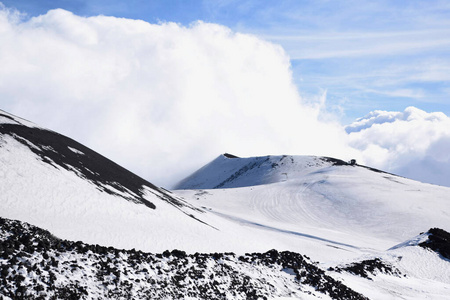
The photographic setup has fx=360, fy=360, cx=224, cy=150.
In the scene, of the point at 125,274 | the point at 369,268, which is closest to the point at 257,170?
the point at 369,268

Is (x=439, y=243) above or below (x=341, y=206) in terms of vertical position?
below

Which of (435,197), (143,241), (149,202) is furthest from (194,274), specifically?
(435,197)

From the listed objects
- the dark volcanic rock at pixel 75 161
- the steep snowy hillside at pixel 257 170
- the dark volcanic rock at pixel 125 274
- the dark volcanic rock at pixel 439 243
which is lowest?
the dark volcanic rock at pixel 125 274

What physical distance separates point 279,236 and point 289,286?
1238 inches

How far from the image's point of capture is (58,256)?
11.0 m

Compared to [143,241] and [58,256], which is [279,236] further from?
[58,256]

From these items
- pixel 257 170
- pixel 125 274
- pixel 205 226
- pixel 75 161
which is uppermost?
pixel 257 170

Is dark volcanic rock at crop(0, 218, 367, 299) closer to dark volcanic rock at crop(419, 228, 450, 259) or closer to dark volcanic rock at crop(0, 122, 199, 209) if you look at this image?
dark volcanic rock at crop(0, 122, 199, 209)

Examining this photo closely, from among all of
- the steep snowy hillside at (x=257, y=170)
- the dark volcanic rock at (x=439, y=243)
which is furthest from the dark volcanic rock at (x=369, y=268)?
the steep snowy hillside at (x=257, y=170)

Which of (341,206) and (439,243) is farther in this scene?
(341,206)

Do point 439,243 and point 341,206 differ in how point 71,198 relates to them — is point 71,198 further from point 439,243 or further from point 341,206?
point 341,206

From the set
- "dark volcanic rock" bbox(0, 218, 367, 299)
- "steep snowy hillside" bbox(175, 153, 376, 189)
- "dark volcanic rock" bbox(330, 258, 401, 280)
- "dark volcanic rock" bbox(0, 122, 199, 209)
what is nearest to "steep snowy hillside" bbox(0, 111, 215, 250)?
"dark volcanic rock" bbox(0, 122, 199, 209)

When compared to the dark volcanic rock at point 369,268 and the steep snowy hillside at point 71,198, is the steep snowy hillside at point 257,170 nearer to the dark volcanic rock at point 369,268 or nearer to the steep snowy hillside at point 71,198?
the steep snowy hillside at point 71,198

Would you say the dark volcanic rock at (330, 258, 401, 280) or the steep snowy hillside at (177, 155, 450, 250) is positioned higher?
the steep snowy hillside at (177, 155, 450, 250)
